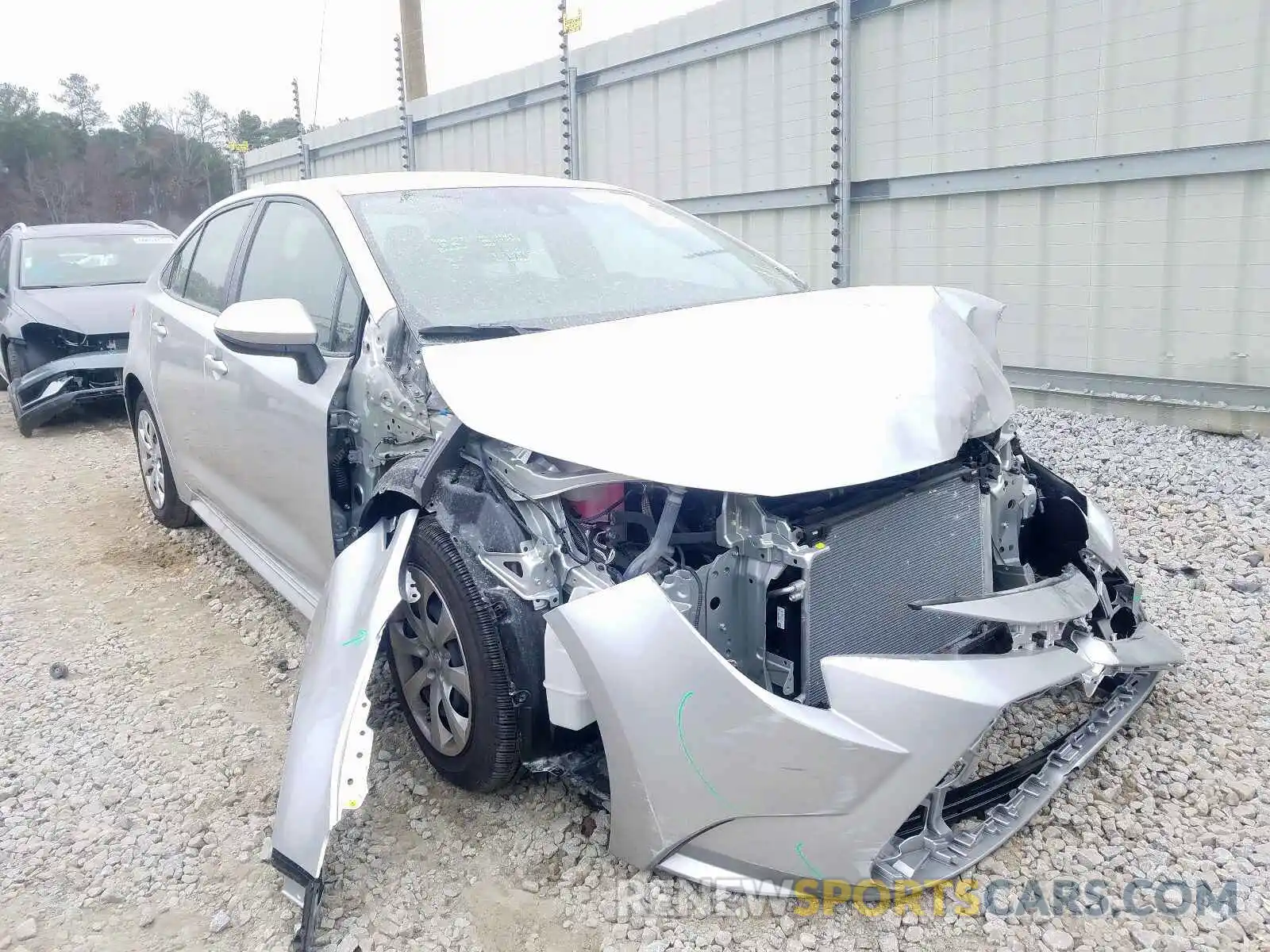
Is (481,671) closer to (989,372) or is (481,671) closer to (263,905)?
(263,905)

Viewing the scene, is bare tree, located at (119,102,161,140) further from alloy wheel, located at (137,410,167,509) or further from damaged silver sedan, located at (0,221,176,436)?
alloy wheel, located at (137,410,167,509)

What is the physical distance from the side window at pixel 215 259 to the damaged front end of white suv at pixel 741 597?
69.0 inches

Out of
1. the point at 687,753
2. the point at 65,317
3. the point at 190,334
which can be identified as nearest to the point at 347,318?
the point at 190,334

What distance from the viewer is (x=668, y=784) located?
2.08 metres

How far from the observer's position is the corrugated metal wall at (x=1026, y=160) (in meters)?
5.25

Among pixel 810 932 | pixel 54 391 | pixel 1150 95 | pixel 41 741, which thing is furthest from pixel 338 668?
pixel 54 391

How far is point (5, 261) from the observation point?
30.2 ft

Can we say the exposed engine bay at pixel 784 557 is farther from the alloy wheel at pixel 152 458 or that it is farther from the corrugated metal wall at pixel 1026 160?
the corrugated metal wall at pixel 1026 160

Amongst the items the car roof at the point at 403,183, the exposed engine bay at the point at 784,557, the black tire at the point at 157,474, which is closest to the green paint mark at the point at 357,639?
the exposed engine bay at the point at 784,557

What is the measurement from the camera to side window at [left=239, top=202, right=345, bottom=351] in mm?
3082

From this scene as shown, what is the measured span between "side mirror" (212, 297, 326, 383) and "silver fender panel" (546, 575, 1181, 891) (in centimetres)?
121

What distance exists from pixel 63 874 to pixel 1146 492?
464 cm

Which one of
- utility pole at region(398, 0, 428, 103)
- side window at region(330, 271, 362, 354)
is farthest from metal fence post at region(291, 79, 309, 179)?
side window at region(330, 271, 362, 354)

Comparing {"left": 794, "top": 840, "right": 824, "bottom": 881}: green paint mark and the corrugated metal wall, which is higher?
the corrugated metal wall
